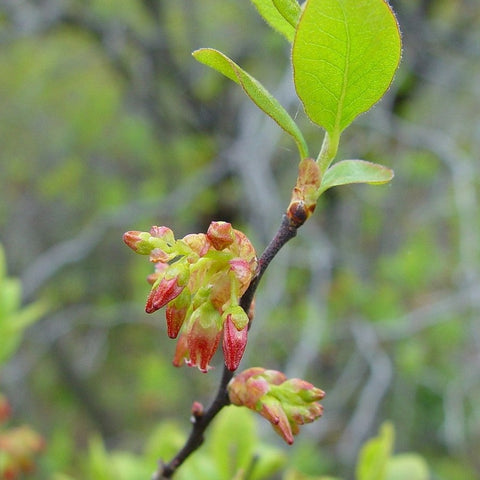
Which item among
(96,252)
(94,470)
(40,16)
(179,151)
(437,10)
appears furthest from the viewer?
(96,252)

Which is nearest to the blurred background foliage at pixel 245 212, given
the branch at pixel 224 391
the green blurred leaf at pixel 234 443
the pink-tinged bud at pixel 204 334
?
the green blurred leaf at pixel 234 443

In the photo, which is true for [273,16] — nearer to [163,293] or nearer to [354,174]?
[354,174]

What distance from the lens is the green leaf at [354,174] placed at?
0.63 meters

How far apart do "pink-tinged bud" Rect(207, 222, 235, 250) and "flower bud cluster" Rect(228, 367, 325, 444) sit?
0.56ft

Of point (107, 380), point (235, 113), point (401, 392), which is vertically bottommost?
point (107, 380)

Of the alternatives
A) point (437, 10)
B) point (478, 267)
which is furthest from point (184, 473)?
point (437, 10)

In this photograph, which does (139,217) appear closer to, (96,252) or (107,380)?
(96,252)

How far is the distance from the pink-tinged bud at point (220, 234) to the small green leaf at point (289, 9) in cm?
22

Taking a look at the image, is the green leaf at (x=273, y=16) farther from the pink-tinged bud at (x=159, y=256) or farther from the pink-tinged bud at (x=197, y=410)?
the pink-tinged bud at (x=197, y=410)

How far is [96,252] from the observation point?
5.68 meters

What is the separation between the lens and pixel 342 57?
0.58 meters

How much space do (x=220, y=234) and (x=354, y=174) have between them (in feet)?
0.56

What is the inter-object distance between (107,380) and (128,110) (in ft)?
8.42

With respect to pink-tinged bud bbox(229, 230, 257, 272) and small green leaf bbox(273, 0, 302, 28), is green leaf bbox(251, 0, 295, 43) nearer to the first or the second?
small green leaf bbox(273, 0, 302, 28)
